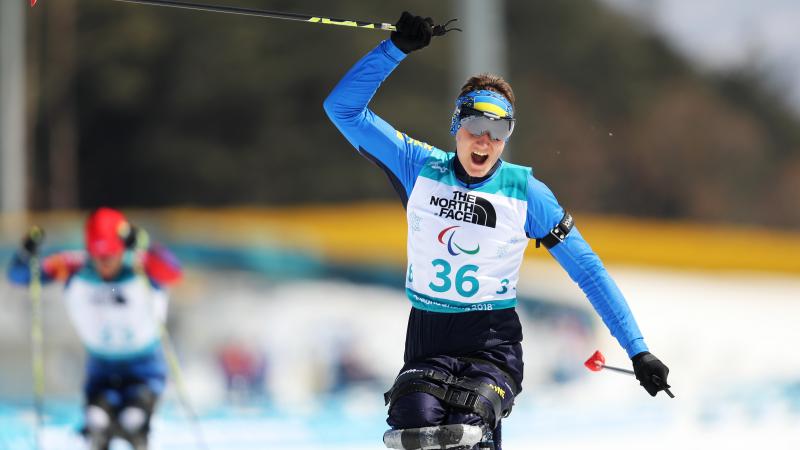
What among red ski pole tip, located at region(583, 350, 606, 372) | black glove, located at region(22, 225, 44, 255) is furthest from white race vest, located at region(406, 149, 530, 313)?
black glove, located at region(22, 225, 44, 255)

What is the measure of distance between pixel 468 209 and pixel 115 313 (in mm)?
3612

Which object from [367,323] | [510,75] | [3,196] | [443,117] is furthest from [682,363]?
[510,75]

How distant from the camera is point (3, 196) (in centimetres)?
1655

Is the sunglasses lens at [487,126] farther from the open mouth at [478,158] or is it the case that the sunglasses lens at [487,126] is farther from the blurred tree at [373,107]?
the blurred tree at [373,107]

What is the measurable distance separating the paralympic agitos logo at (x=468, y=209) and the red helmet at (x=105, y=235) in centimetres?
328

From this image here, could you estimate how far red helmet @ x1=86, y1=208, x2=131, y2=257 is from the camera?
24.5 feet

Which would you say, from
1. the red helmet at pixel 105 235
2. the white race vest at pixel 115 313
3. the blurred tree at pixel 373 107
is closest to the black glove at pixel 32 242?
the white race vest at pixel 115 313

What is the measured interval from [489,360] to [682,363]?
292 inches

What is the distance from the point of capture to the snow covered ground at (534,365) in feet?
34.8

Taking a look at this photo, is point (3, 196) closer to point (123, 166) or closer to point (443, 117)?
point (123, 166)

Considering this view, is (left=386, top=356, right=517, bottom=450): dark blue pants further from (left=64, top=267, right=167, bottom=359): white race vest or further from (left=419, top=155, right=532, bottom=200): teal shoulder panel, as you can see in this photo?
(left=64, top=267, right=167, bottom=359): white race vest

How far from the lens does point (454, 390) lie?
14.9 ft

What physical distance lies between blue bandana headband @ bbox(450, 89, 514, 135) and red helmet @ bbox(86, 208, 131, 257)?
3263mm

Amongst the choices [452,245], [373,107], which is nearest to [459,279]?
[452,245]
